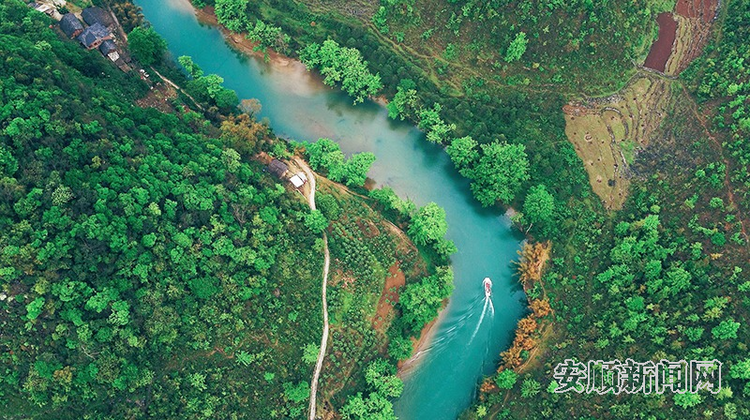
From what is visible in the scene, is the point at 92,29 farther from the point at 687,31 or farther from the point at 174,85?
the point at 687,31

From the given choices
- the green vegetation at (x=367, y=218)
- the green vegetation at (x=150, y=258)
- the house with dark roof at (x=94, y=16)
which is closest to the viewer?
the green vegetation at (x=150, y=258)

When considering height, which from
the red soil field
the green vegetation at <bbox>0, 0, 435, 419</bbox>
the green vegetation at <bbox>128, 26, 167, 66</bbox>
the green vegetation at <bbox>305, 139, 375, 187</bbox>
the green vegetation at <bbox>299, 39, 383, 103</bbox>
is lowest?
the green vegetation at <bbox>0, 0, 435, 419</bbox>

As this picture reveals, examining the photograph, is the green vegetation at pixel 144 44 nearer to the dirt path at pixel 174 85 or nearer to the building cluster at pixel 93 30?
the dirt path at pixel 174 85

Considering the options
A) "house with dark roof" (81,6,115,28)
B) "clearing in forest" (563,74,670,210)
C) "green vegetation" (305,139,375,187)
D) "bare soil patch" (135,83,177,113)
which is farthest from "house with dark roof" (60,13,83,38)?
"clearing in forest" (563,74,670,210)

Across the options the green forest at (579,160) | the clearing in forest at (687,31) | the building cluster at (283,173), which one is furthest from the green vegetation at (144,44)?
the clearing in forest at (687,31)

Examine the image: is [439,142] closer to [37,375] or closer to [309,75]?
[309,75]

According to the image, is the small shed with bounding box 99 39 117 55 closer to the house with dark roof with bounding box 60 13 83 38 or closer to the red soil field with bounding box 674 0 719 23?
the house with dark roof with bounding box 60 13 83 38
